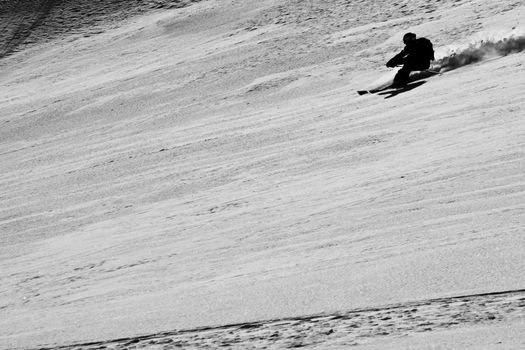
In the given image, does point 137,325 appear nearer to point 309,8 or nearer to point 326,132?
point 326,132

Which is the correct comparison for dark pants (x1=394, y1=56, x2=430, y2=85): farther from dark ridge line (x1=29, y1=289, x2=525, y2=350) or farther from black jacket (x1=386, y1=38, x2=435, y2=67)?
dark ridge line (x1=29, y1=289, x2=525, y2=350)

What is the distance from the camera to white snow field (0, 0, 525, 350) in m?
5.77

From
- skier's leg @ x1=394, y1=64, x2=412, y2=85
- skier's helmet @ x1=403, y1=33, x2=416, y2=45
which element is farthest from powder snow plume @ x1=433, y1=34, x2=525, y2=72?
skier's helmet @ x1=403, y1=33, x2=416, y2=45

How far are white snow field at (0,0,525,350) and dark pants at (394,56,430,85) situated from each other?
1.32 ft

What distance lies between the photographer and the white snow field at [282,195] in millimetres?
5770

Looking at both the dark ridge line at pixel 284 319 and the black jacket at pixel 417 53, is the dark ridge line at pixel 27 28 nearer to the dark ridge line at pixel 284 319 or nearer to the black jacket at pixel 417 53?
the black jacket at pixel 417 53

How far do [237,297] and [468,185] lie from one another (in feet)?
8.11

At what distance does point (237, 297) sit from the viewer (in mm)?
6371

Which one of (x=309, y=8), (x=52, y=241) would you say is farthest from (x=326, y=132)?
(x=309, y=8)

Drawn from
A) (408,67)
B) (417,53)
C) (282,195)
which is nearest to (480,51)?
(417,53)

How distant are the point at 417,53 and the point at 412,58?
0.39 ft

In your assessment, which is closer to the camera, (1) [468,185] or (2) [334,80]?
(1) [468,185]

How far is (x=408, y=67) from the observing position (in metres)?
14.0

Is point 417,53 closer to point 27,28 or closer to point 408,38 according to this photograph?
point 408,38
